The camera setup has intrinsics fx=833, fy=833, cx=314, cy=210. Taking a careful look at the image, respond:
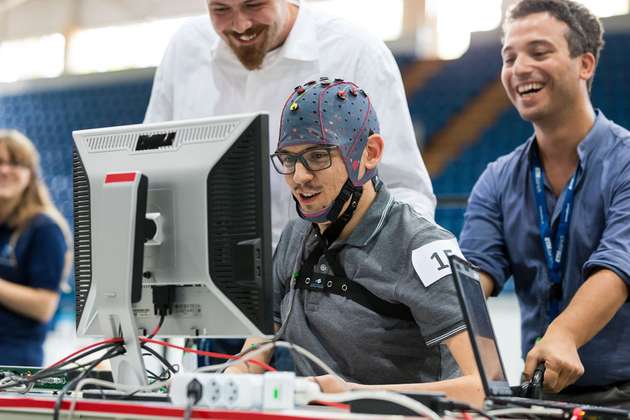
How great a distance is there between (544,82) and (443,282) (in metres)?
0.78

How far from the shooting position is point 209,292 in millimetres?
1313

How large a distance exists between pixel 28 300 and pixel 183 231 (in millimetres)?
1684

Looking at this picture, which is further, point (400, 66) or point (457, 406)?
point (400, 66)

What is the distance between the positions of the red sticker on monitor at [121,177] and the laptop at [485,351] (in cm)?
50

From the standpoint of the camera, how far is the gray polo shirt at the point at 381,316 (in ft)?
4.84

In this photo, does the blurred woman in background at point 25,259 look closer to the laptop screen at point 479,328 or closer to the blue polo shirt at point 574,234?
the blue polo shirt at point 574,234

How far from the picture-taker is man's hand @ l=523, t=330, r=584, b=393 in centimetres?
159

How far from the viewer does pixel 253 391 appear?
1.04 metres

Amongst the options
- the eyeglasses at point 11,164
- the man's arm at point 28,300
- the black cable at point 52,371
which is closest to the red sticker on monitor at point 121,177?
the black cable at point 52,371

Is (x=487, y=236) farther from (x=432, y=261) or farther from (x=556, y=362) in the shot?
(x=432, y=261)

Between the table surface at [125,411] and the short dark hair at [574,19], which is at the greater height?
the short dark hair at [574,19]

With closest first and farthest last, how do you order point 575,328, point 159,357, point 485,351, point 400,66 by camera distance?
point 485,351 → point 159,357 → point 575,328 → point 400,66

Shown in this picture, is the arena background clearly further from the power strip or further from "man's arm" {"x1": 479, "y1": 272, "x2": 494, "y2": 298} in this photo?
the power strip

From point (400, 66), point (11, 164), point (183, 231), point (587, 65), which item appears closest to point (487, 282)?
point (587, 65)
